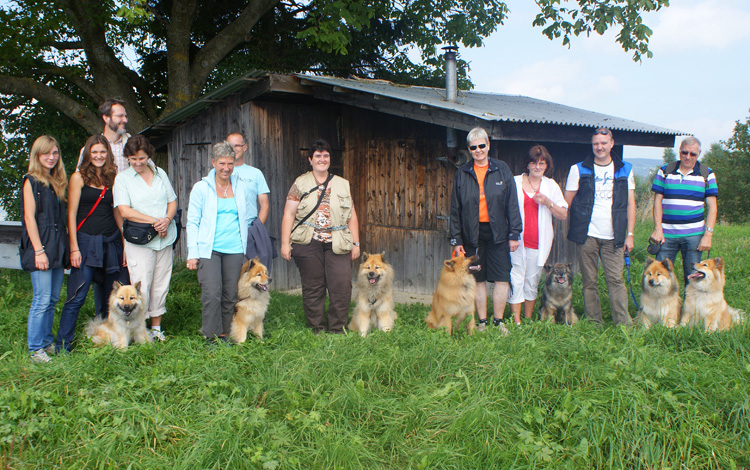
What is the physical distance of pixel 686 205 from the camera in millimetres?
4973

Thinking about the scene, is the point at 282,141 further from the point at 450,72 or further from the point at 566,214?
the point at 566,214

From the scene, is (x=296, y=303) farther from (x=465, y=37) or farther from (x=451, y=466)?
(x=465, y=37)

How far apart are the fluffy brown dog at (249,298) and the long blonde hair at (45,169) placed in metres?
1.65

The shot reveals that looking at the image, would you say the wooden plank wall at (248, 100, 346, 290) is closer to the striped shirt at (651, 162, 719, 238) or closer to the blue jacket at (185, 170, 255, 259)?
the blue jacket at (185, 170, 255, 259)

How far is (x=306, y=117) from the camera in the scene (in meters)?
8.39

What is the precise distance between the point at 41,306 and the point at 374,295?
9.29 feet

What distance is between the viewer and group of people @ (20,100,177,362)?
411 cm

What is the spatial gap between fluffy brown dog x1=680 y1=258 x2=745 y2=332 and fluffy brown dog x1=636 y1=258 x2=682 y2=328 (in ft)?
0.45

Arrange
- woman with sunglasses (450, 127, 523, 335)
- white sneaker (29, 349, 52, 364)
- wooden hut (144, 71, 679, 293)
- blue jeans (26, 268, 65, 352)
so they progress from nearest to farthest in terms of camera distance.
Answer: white sneaker (29, 349, 52, 364) → blue jeans (26, 268, 65, 352) → woman with sunglasses (450, 127, 523, 335) → wooden hut (144, 71, 679, 293)

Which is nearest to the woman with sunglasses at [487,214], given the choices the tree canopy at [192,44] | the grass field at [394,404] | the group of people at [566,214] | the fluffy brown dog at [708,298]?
the group of people at [566,214]

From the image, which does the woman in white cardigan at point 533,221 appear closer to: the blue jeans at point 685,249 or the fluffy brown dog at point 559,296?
the fluffy brown dog at point 559,296

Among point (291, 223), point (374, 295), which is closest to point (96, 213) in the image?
point (291, 223)

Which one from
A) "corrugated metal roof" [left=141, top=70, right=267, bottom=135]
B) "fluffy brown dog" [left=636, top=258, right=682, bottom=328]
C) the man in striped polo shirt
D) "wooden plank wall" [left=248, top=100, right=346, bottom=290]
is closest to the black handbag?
"corrugated metal roof" [left=141, top=70, right=267, bottom=135]

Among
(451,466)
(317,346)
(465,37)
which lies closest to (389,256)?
(317,346)
